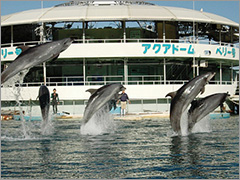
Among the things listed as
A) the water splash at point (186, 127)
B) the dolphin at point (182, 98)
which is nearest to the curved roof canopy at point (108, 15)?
the water splash at point (186, 127)

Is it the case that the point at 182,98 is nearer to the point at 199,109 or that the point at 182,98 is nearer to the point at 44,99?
the point at 199,109

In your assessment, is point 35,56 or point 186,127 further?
point 186,127

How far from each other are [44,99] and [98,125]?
9.37 feet

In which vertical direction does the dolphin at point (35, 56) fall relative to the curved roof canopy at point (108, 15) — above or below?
below

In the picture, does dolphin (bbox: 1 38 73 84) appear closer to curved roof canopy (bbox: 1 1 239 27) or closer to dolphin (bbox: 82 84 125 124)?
dolphin (bbox: 82 84 125 124)

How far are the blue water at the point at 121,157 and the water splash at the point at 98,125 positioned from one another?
1.77 metres

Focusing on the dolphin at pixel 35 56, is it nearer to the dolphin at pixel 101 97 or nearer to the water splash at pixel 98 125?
the dolphin at pixel 101 97

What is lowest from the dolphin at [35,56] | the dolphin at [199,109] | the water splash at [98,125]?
the water splash at [98,125]

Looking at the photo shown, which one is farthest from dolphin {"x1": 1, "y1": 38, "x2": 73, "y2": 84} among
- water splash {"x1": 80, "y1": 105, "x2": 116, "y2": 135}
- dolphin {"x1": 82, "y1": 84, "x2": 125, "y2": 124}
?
water splash {"x1": 80, "y1": 105, "x2": 116, "y2": 135}

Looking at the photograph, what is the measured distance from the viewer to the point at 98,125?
18844 millimetres

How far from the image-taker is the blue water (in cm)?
881

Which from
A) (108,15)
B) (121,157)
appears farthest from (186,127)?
(108,15)

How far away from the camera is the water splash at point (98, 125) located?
17364 millimetres

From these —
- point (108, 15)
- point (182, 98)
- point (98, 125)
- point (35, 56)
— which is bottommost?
point (98, 125)
